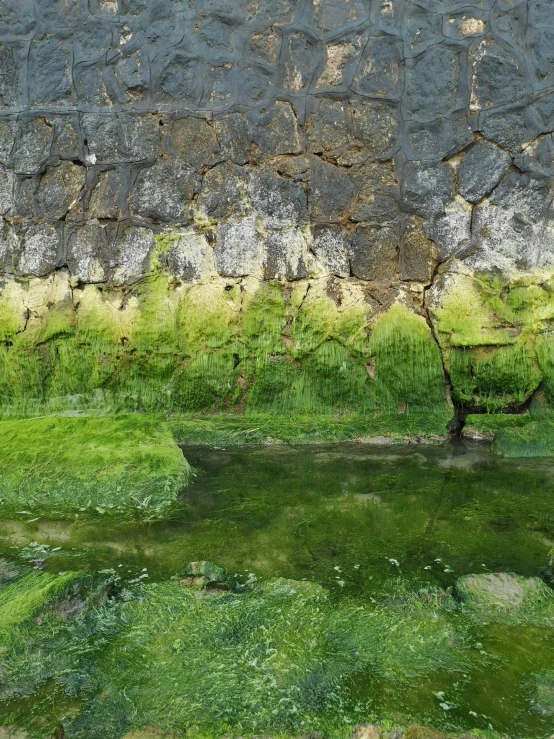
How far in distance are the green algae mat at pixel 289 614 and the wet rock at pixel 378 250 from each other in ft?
5.62

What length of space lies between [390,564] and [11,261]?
12.7ft

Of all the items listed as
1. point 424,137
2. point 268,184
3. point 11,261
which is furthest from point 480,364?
point 11,261

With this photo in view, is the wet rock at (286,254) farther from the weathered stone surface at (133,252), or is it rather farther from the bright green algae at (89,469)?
the bright green algae at (89,469)

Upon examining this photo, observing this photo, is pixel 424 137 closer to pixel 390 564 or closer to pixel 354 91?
pixel 354 91

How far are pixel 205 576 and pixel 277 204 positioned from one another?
3.12 m

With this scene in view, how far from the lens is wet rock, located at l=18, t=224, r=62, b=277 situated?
5.69 metres

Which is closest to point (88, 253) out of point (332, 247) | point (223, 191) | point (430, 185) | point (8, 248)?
point (8, 248)

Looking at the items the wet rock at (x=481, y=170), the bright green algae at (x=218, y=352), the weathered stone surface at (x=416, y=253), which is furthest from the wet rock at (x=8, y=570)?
the wet rock at (x=481, y=170)

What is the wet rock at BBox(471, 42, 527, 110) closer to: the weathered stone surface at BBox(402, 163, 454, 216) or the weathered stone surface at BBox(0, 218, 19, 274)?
the weathered stone surface at BBox(402, 163, 454, 216)

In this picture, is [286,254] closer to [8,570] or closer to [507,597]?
[8,570]

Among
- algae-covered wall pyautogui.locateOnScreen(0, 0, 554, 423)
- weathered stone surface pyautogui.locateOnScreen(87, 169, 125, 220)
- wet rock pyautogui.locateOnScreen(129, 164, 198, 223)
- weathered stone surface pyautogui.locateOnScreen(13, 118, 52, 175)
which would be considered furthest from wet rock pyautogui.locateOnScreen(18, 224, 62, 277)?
wet rock pyautogui.locateOnScreen(129, 164, 198, 223)

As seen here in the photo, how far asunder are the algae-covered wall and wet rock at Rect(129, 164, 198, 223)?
1cm

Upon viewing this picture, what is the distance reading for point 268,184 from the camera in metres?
5.51

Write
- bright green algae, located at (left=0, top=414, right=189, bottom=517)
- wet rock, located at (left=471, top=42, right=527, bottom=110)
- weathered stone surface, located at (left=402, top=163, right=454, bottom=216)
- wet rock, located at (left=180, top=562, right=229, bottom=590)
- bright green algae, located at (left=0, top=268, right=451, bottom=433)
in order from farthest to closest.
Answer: bright green algae, located at (left=0, top=268, right=451, bottom=433), weathered stone surface, located at (left=402, top=163, right=454, bottom=216), wet rock, located at (left=471, top=42, right=527, bottom=110), bright green algae, located at (left=0, top=414, right=189, bottom=517), wet rock, located at (left=180, top=562, right=229, bottom=590)
